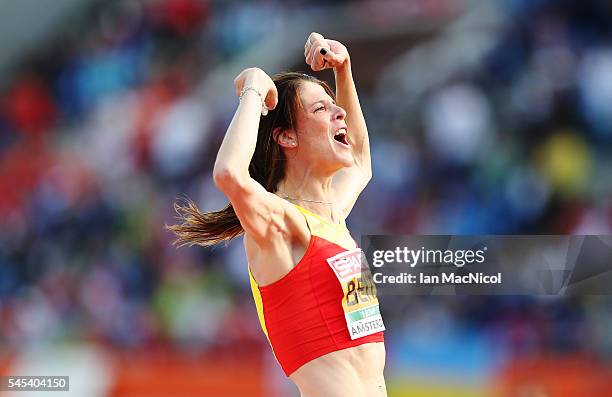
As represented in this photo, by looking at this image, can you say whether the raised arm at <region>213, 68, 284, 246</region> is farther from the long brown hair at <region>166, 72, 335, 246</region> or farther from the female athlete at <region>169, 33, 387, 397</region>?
the long brown hair at <region>166, 72, 335, 246</region>

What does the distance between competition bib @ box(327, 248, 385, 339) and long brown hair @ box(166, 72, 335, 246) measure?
437 millimetres

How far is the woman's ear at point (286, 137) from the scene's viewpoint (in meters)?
3.07

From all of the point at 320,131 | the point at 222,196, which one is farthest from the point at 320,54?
→ the point at 222,196

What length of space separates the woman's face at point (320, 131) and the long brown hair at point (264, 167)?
0.04 meters

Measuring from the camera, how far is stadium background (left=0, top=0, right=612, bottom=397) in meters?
6.49

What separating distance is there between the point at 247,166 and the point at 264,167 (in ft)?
2.05

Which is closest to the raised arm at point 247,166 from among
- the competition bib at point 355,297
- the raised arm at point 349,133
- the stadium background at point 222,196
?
the competition bib at point 355,297

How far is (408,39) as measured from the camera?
7.27 meters

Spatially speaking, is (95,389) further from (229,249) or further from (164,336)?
(229,249)

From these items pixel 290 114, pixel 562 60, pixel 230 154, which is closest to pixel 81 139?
pixel 562 60

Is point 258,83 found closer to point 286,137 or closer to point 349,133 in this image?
point 286,137

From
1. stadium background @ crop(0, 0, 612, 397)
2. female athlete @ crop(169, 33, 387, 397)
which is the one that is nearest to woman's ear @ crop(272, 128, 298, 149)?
female athlete @ crop(169, 33, 387, 397)

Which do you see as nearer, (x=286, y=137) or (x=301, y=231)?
(x=301, y=231)

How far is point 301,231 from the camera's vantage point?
2744 mm
